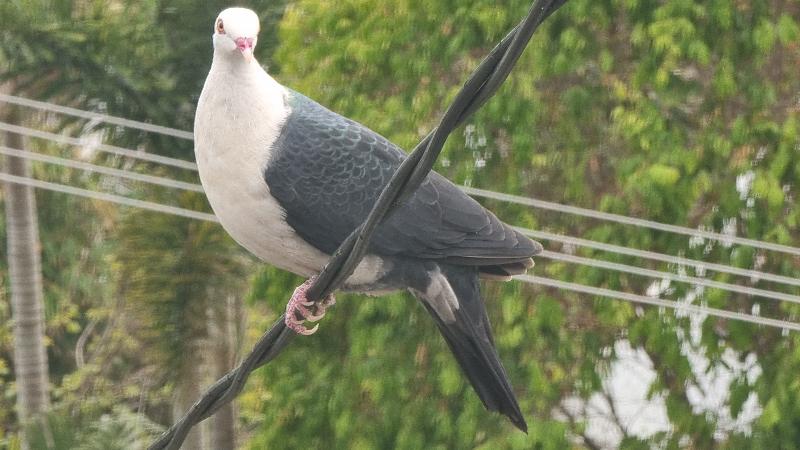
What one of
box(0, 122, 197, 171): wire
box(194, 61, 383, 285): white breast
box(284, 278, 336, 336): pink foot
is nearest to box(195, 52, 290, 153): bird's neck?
box(194, 61, 383, 285): white breast

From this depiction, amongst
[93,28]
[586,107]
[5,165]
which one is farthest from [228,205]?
[5,165]

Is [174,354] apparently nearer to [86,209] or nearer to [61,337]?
[86,209]

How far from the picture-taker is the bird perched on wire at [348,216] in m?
4.05

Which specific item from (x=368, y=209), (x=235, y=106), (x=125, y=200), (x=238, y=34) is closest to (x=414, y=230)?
(x=368, y=209)

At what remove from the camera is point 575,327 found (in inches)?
311

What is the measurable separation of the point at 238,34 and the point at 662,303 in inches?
150

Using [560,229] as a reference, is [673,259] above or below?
above

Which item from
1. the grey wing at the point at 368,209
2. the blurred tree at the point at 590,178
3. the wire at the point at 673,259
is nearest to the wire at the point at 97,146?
the blurred tree at the point at 590,178

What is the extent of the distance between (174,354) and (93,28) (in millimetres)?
2019

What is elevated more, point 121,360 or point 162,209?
point 162,209

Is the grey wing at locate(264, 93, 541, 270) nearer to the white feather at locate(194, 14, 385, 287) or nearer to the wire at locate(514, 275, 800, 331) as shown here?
the white feather at locate(194, 14, 385, 287)

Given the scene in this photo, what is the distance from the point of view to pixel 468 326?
432 centimetres

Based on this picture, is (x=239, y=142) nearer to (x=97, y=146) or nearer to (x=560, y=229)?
(x=560, y=229)

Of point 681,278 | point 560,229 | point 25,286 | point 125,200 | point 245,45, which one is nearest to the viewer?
point 245,45
